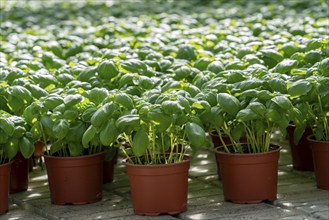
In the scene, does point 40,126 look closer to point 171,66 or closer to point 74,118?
point 74,118

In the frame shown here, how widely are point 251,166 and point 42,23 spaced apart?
5163mm

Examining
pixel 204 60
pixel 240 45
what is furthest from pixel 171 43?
pixel 204 60

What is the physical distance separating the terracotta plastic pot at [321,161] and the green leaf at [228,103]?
0.65m

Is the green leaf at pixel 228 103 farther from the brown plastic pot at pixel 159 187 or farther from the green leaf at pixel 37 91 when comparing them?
the green leaf at pixel 37 91

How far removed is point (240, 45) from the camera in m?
6.02

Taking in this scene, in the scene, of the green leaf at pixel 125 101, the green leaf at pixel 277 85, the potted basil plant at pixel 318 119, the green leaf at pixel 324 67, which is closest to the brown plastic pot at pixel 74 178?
the green leaf at pixel 125 101

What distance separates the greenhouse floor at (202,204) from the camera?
4227 mm

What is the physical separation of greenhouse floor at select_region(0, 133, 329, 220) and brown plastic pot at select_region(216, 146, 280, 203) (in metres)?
0.05

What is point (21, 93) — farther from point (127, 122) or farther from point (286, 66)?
point (286, 66)

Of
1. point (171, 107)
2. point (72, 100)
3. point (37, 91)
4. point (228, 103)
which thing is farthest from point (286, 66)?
point (37, 91)

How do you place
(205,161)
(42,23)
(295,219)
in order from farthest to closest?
(42,23), (205,161), (295,219)

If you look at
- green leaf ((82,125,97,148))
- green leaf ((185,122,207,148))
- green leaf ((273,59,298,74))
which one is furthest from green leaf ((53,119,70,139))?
green leaf ((273,59,298,74))

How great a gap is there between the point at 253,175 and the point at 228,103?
45 cm

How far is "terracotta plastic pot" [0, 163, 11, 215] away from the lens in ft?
14.2
